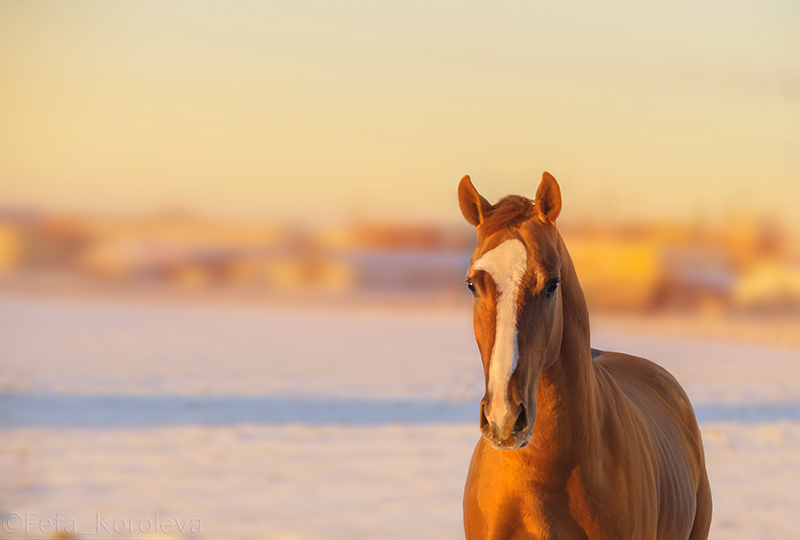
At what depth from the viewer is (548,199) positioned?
232 cm

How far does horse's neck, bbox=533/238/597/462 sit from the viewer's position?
233cm

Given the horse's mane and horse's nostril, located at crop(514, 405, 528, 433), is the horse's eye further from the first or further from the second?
horse's nostril, located at crop(514, 405, 528, 433)

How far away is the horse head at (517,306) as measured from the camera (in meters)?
2.02

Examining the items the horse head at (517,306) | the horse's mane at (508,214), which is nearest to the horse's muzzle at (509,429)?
the horse head at (517,306)

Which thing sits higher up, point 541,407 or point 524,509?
point 541,407

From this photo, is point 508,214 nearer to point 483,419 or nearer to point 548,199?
point 548,199

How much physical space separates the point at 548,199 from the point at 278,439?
793 cm

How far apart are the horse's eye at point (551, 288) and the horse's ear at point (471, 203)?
403 millimetres

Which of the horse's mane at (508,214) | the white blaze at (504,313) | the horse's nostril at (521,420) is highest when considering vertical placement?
the horse's mane at (508,214)

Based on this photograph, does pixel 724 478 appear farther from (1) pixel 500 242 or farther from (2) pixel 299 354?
(2) pixel 299 354

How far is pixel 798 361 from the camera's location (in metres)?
19.8

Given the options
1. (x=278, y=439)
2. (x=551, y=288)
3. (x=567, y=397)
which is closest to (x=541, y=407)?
(x=567, y=397)

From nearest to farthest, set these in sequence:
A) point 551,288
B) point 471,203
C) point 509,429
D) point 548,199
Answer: point 509,429 < point 551,288 < point 548,199 < point 471,203

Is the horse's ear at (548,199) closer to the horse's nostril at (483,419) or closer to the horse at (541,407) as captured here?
the horse at (541,407)
